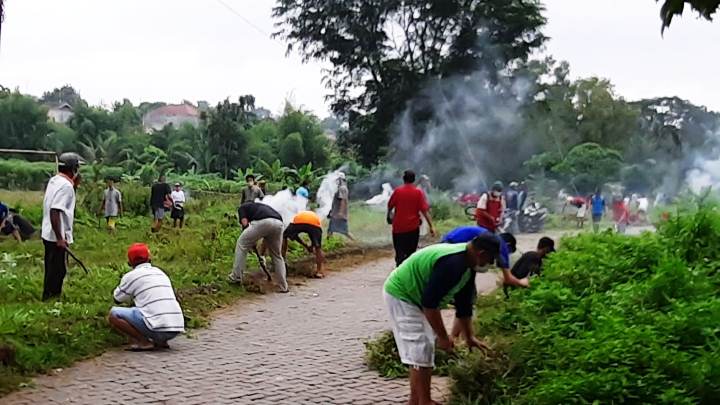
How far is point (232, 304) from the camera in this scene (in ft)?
37.3

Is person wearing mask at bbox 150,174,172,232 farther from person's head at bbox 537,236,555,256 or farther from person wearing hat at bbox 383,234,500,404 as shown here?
person wearing hat at bbox 383,234,500,404

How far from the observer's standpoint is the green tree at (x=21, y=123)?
50031 mm

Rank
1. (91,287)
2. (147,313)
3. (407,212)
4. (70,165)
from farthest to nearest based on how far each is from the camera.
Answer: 1. (407,212)
2. (91,287)
3. (70,165)
4. (147,313)

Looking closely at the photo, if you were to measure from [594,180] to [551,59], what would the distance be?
1339 cm

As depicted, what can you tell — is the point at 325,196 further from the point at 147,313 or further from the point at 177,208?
the point at 147,313

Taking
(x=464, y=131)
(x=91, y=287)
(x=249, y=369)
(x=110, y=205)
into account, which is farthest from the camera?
(x=464, y=131)

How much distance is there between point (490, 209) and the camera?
13.2m

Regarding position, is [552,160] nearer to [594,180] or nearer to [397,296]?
[594,180]

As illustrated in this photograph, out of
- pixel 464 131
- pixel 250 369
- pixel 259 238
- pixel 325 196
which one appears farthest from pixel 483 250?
pixel 464 131

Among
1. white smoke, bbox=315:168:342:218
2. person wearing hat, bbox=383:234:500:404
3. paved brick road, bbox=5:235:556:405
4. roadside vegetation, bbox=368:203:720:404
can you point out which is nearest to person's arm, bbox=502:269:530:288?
roadside vegetation, bbox=368:203:720:404

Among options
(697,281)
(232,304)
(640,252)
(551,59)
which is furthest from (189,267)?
(551,59)

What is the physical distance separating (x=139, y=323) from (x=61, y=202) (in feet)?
5.63

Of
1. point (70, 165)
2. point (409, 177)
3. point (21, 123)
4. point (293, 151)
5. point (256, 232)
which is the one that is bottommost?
point (256, 232)

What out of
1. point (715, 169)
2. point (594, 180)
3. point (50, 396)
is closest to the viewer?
point (50, 396)
